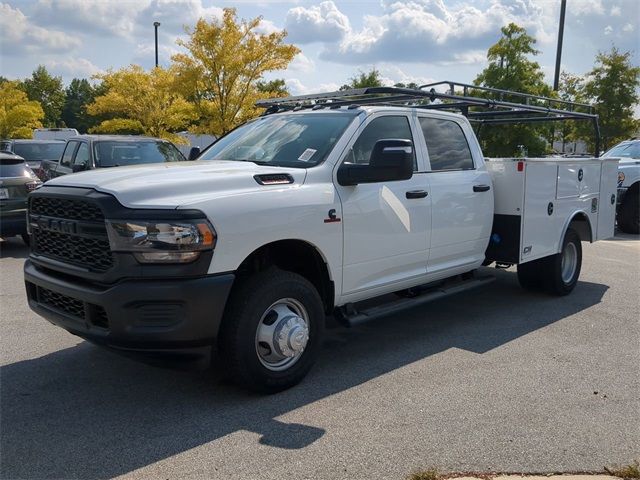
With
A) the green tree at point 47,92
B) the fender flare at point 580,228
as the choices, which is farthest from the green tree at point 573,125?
the green tree at point 47,92

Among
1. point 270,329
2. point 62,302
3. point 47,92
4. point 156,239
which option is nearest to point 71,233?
point 62,302

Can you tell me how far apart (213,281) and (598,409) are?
8.95 ft

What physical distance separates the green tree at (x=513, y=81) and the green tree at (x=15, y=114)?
2192cm

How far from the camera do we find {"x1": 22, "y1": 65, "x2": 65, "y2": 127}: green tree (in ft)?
204

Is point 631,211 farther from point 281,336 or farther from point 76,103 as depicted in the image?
point 76,103

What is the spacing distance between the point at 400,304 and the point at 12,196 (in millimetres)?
6963

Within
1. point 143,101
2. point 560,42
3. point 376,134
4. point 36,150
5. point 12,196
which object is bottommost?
point 12,196

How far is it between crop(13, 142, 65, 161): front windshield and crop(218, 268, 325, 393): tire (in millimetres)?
13614

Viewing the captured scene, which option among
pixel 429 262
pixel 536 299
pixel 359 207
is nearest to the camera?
pixel 359 207

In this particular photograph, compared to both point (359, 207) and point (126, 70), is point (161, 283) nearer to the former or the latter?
point (359, 207)

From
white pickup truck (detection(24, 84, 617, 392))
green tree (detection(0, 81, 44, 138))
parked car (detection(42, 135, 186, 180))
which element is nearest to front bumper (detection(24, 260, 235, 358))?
white pickup truck (detection(24, 84, 617, 392))

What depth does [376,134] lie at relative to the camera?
17.3 feet

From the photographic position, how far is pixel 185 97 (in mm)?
18250

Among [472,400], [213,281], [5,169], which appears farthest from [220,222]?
[5,169]
